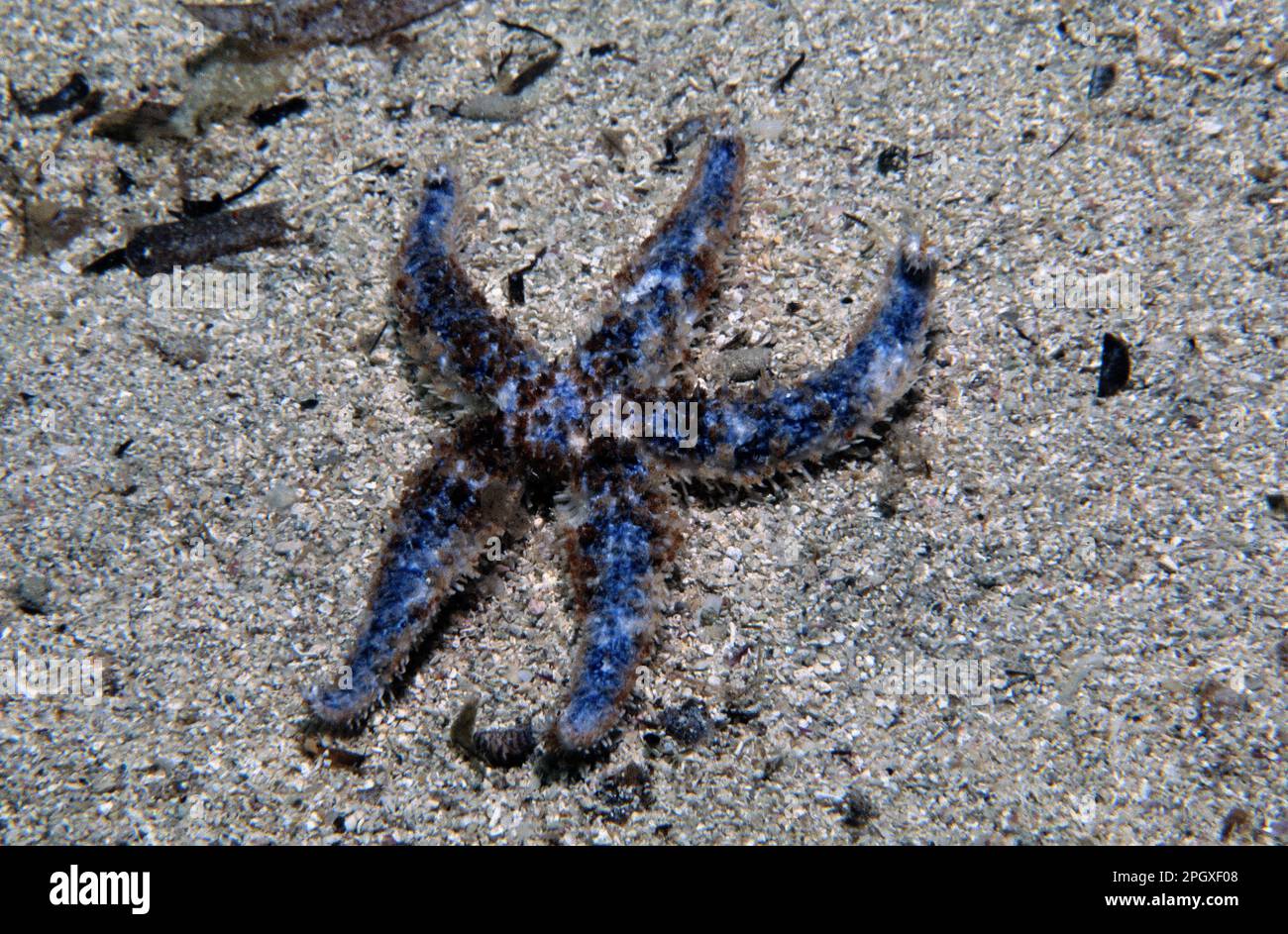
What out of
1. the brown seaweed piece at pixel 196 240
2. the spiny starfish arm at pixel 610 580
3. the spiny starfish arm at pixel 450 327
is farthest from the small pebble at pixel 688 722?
the brown seaweed piece at pixel 196 240

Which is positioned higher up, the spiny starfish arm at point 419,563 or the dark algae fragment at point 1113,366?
the dark algae fragment at point 1113,366

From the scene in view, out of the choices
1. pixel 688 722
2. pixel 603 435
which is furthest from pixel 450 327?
pixel 688 722

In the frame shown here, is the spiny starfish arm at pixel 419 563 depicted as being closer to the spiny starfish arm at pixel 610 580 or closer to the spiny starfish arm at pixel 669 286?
the spiny starfish arm at pixel 610 580

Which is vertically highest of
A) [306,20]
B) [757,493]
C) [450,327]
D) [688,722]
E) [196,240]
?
[306,20]

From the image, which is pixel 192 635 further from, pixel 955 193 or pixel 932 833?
pixel 955 193

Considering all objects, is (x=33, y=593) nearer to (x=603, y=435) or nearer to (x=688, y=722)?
(x=603, y=435)

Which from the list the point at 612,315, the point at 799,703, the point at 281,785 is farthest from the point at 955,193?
the point at 281,785
